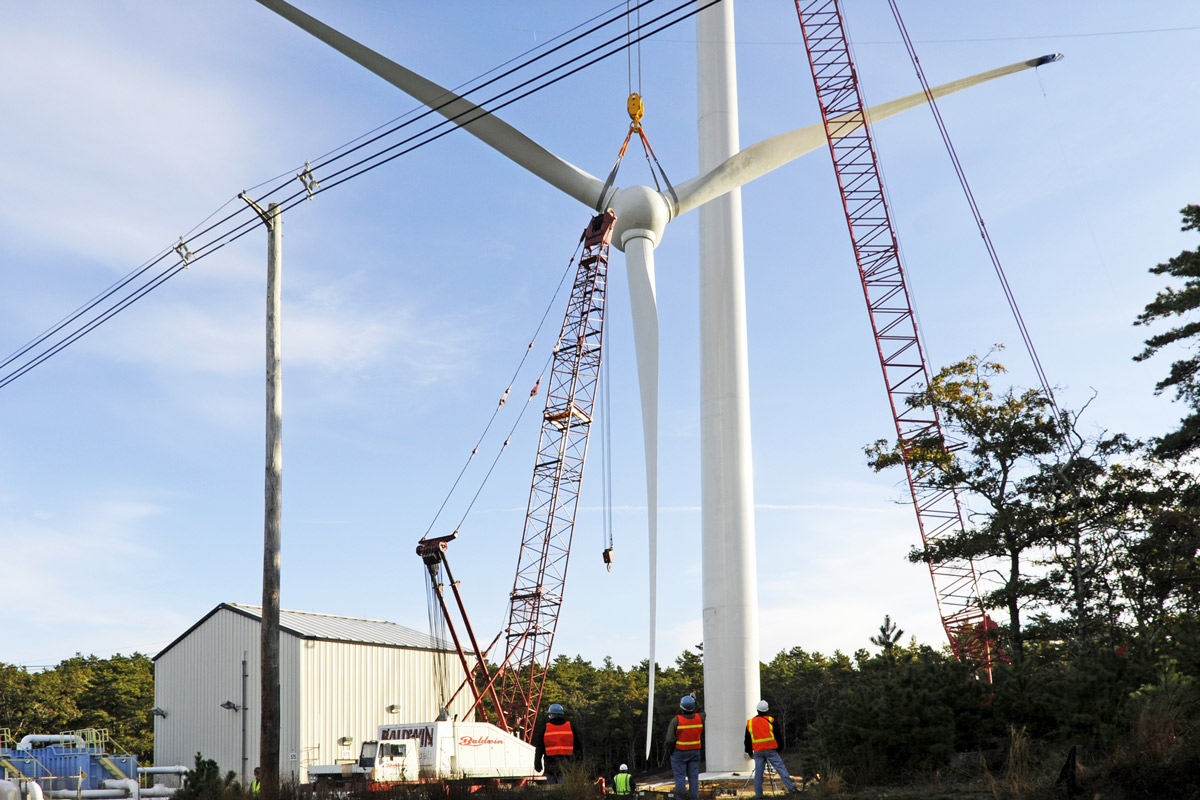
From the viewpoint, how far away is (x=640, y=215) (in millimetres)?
28281

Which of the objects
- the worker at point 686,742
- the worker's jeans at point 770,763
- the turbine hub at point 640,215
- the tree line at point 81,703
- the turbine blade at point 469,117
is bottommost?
the tree line at point 81,703

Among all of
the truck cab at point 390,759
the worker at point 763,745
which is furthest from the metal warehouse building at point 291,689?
the worker at point 763,745

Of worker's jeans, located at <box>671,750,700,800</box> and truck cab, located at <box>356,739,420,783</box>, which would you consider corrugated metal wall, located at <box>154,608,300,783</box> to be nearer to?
truck cab, located at <box>356,739,420,783</box>

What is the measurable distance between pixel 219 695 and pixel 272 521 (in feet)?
113

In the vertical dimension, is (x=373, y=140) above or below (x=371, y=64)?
below

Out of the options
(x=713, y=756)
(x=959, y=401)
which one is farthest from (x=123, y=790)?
(x=959, y=401)

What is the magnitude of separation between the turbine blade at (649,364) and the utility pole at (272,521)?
7.75 metres

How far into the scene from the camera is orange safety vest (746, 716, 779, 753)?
18.7 meters

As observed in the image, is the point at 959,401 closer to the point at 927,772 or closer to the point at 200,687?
the point at 927,772

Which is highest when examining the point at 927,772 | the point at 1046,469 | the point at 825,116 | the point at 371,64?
the point at 825,116

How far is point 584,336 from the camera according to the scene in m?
60.2

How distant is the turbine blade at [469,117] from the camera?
2497 centimetres

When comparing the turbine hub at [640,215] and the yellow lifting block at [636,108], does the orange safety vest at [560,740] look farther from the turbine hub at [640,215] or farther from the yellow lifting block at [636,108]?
the yellow lifting block at [636,108]

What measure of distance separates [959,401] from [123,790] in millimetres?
31403
